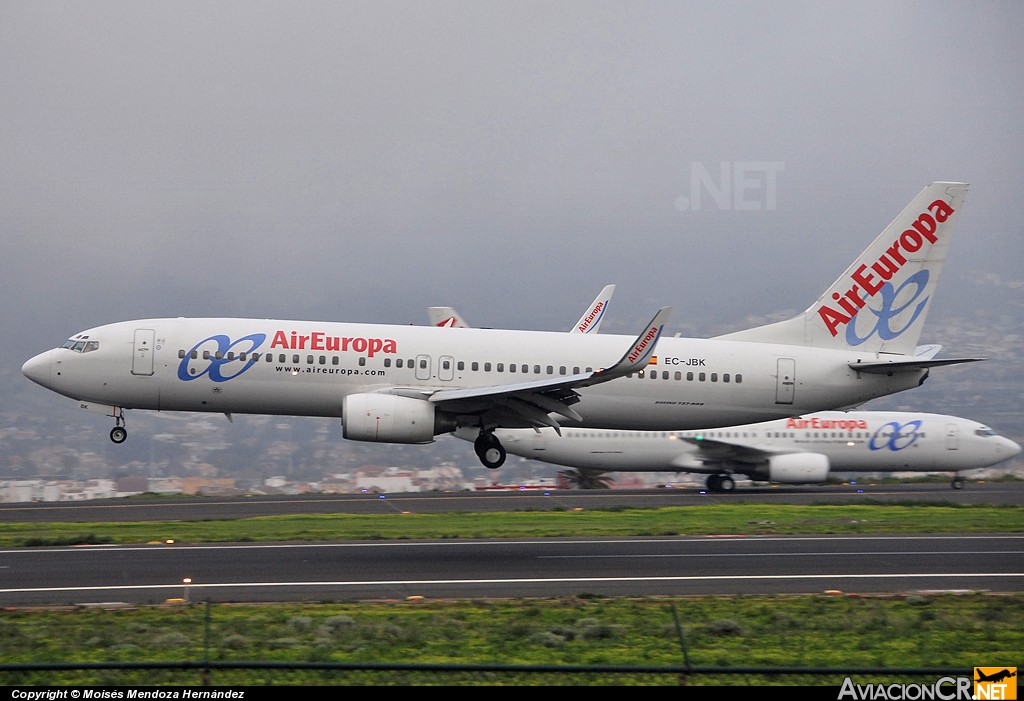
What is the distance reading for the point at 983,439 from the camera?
5828 cm

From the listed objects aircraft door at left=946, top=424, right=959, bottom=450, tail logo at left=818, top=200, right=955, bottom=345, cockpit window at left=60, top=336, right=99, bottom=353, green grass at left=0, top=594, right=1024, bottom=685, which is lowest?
green grass at left=0, top=594, right=1024, bottom=685

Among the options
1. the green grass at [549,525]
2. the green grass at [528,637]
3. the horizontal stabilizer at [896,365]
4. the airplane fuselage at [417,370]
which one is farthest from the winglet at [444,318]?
the green grass at [528,637]

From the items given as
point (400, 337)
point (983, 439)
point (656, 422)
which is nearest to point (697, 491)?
point (983, 439)

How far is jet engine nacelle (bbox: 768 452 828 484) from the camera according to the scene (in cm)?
5431

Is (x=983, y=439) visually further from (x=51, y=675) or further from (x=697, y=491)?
(x=51, y=675)

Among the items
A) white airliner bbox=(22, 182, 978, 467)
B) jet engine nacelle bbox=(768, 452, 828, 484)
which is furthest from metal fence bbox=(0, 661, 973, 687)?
jet engine nacelle bbox=(768, 452, 828, 484)

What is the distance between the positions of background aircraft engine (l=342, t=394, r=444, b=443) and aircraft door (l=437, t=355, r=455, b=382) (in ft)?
4.23

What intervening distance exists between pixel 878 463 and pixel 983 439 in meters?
5.89

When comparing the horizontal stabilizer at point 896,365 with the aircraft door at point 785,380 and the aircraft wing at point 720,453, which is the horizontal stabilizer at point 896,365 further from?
the aircraft wing at point 720,453

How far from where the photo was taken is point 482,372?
34.8m

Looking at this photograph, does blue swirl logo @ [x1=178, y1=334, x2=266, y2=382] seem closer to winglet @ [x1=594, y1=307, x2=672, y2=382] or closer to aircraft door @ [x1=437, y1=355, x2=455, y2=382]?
aircraft door @ [x1=437, y1=355, x2=455, y2=382]

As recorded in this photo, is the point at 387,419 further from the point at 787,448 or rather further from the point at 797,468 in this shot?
the point at 787,448

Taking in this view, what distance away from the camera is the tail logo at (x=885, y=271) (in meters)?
37.0

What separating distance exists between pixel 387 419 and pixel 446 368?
270cm
